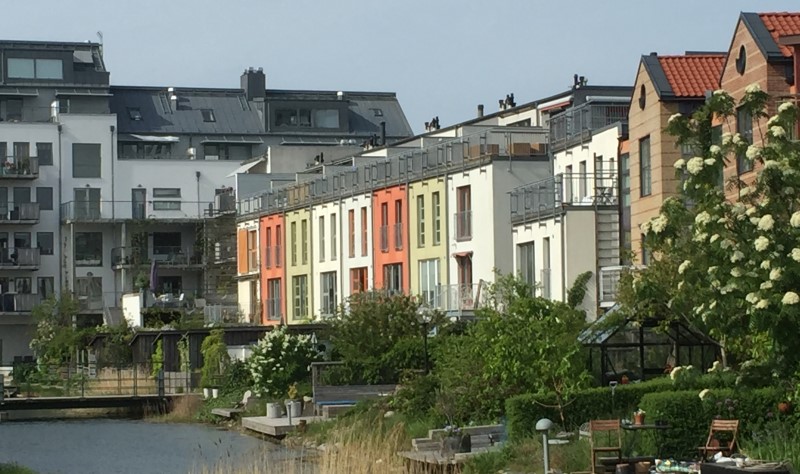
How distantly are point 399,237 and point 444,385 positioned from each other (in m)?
23.9

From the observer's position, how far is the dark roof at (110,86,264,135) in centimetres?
10256

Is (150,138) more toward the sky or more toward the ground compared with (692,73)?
more toward the sky

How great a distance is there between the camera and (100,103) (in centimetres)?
9938

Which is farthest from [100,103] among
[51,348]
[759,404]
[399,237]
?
[759,404]

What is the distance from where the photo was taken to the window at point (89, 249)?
93375 millimetres

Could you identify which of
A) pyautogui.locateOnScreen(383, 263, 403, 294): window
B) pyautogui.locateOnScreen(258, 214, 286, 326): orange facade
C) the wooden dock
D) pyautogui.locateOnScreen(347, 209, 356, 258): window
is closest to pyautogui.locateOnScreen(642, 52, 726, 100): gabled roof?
the wooden dock

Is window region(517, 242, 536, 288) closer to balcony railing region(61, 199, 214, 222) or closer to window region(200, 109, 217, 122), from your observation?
balcony railing region(61, 199, 214, 222)

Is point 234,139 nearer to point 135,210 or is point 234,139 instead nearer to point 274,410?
point 135,210

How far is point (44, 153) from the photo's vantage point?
301 feet

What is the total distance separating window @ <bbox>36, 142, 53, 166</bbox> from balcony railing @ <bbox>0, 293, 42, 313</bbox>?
7393 millimetres

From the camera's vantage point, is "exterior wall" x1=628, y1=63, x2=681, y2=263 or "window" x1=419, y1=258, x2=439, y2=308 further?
"window" x1=419, y1=258, x2=439, y2=308

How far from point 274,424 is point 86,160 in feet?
162

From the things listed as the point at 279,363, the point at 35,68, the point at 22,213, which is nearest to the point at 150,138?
the point at 35,68

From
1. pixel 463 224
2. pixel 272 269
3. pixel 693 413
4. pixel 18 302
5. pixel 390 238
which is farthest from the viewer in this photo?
pixel 18 302
